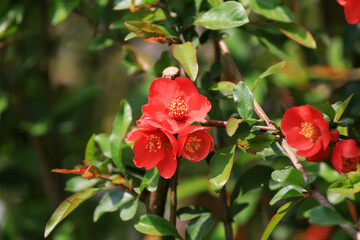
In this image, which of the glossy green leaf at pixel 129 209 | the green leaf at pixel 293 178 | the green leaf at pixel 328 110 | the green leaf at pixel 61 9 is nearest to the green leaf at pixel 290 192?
the green leaf at pixel 293 178

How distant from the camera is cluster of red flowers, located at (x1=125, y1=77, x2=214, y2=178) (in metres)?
0.65

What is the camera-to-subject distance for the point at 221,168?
2.14 ft

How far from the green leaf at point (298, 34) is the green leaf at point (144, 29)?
0.28 meters

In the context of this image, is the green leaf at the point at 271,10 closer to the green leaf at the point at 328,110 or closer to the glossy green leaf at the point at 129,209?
the green leaf at the point at 328,110

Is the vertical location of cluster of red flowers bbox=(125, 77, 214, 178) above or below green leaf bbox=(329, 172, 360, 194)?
above

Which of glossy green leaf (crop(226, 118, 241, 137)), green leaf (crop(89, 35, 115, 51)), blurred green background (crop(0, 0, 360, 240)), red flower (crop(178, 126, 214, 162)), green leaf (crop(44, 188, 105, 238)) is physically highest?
glossy green leaf (crop(226, 118, 241, 137))

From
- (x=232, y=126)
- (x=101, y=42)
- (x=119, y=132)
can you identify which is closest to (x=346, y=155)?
(x=232, y=126)

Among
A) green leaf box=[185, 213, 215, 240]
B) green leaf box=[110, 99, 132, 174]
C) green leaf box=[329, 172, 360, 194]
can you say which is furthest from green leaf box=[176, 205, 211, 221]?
green leaf box=[329, 172, 360, 194]

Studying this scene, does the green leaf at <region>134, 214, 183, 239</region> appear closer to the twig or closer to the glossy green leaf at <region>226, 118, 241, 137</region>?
the twig

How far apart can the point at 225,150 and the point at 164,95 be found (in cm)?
12

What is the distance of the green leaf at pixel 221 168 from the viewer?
2.07 ft

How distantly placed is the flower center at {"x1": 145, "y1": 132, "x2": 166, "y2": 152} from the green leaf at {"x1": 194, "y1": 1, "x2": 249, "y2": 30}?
199mm

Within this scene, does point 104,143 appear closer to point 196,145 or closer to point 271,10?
point 196,145

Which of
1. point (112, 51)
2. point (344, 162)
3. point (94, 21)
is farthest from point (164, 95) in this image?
point (112, 51)
